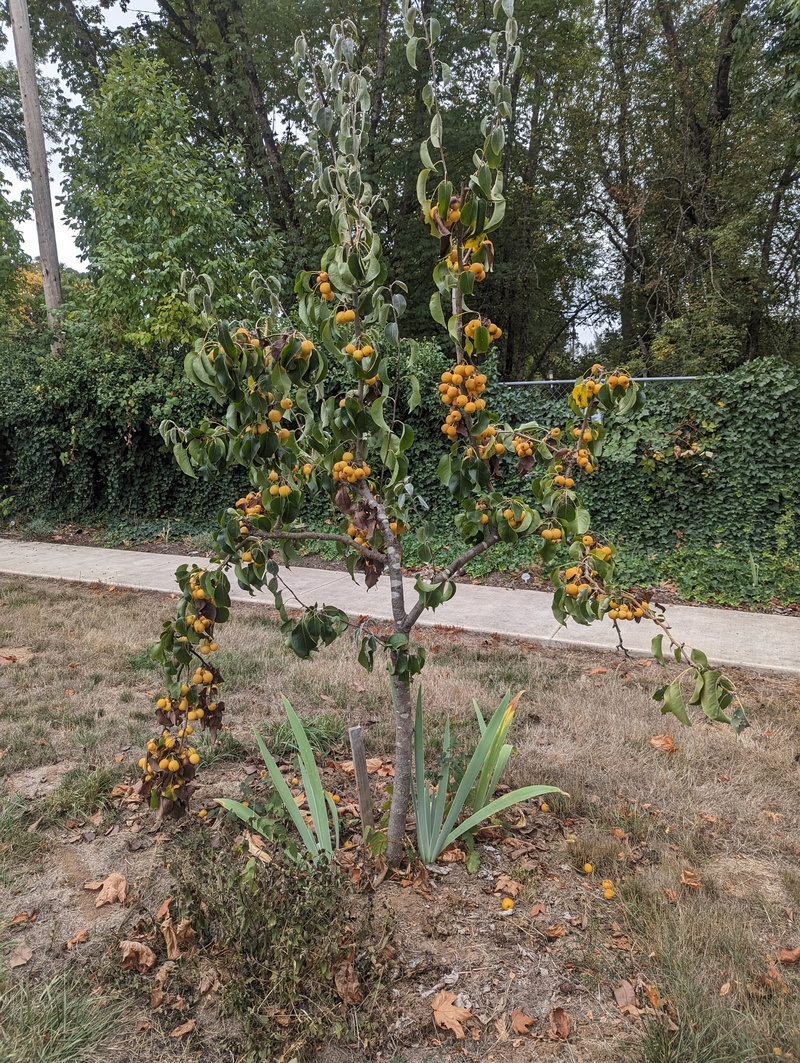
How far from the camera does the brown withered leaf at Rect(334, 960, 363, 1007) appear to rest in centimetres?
183

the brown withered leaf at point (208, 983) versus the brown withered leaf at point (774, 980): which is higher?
the brown withered leaf at point (774, 980)

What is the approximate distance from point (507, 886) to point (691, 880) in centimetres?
64

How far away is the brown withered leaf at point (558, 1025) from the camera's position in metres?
1.77

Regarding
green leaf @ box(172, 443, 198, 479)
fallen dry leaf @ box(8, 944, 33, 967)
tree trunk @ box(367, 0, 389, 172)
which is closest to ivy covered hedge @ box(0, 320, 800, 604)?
green leaf @ box(172, 443, 198, 479)

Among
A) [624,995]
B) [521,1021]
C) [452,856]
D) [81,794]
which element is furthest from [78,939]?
[624,995]

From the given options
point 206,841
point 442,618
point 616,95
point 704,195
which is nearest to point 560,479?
point 206,841

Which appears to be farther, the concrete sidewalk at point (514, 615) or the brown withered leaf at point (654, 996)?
the concrete sidewalk at point (514, 615)

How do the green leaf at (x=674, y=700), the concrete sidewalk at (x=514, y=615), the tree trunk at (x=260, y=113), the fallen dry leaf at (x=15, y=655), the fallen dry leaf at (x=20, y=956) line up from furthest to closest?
the tree trunk at (x=260, y=113)
the concrete sidewalk at (x=514, y=615)
the fallen dry leaf at (x=15, y=655)
the fallen dry leaf at (x=20, y=956)
the green leaf at (x=674, y=700)

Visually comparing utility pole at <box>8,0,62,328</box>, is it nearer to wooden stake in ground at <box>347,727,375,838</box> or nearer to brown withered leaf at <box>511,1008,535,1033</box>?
wooden stake in ground at <box>347,727,375,838</box>

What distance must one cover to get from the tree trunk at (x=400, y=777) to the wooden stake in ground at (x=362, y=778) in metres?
0.09

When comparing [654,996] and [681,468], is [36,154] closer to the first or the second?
[681,468]

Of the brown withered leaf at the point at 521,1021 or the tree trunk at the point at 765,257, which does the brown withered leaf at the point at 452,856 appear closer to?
the brown withered leaf at the point at 521,1021

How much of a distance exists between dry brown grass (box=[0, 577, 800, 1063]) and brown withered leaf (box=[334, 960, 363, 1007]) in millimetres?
597

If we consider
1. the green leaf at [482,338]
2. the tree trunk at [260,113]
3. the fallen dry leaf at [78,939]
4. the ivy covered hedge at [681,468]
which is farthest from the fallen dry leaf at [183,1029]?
the tree trunk at [260,113]
